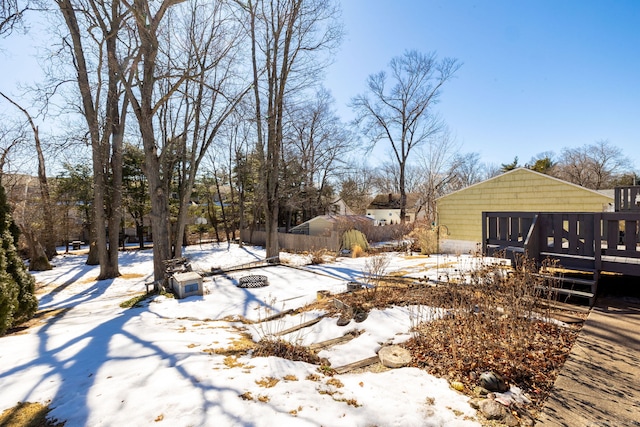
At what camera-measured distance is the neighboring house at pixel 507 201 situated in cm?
1003

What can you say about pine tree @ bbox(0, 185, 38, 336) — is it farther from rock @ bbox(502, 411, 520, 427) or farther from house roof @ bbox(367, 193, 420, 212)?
house roof @ bbox(367, 193, 420, 212)

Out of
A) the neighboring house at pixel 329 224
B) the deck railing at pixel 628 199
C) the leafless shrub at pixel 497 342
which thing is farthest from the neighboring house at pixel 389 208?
the leafless shrub at pixel 497 342

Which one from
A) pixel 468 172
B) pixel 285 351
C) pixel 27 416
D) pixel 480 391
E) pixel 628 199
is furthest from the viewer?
pixel 468 172

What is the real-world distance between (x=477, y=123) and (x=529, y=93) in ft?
15.4

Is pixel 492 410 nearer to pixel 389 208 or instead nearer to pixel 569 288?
pixel 569 288

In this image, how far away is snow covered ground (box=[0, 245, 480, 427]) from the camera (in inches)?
86.3

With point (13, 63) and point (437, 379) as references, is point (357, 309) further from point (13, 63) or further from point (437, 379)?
point (13, 63)

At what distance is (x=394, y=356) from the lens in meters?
3.26

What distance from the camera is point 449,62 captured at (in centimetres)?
1955

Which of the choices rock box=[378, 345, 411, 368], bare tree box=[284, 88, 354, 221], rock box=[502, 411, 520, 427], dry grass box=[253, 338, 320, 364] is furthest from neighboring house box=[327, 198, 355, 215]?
rock box=[502, 411, 520, 427]

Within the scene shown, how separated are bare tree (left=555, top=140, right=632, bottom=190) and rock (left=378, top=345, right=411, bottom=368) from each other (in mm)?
37958

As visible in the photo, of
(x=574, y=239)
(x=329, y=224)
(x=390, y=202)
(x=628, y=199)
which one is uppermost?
(x=390, y=202)

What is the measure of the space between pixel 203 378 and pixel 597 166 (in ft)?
150

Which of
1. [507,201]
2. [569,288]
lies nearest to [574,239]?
[569,288]
